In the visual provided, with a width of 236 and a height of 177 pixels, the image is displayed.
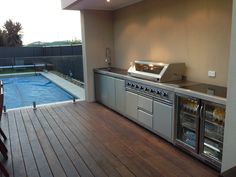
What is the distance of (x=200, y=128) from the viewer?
2904 mm

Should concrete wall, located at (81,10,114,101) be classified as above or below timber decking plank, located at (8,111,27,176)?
above

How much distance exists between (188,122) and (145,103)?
93 cm

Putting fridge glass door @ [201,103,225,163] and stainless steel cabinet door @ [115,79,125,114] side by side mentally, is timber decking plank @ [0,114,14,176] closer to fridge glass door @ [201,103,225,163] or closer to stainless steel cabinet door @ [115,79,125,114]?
stainless steel cabinet door @ [115,79,125,114]

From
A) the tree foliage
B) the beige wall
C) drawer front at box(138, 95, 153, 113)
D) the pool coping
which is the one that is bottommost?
the pool coping

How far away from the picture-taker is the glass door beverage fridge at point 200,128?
2.73 meters

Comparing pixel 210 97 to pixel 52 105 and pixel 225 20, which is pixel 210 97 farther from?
pixel 52 105

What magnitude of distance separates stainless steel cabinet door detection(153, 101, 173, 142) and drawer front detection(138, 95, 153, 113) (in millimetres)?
146

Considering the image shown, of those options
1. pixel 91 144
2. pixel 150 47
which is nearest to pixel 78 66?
pixel 150 47

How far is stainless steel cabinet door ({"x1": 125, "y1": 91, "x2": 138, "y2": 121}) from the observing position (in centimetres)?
429

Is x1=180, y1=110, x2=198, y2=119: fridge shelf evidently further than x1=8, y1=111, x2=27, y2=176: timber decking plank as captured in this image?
Yes

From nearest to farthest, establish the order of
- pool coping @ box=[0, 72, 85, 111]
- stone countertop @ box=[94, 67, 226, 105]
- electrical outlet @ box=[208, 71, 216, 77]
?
1. stone countertop @ box=[94, 67, 226, 105]
2. electrical outlet @ box=[208, 71, 216, 77]
3. pool coping @ box=[0, 72, 85, 111]

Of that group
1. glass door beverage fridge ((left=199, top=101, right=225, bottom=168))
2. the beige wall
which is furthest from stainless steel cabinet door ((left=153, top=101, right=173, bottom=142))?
the beige wall

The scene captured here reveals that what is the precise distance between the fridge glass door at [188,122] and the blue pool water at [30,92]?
4.08m

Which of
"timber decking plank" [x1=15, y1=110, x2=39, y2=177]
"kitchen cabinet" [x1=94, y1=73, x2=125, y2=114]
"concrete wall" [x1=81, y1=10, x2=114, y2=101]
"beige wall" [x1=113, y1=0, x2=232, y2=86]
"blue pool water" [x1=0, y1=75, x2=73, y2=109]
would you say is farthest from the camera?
"blue pool water" [x1=0, y1=75, x2=73, y2=109]
